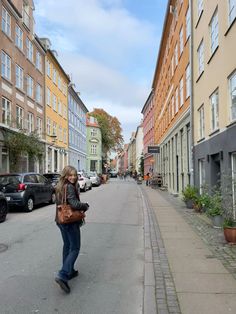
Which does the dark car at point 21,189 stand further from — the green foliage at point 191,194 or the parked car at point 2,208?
the green foliage at point 191,194

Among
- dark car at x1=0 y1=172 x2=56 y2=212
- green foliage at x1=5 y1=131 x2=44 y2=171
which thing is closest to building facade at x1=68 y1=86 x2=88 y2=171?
green foliage at x1=5 y1=131 x2=44 y2=171

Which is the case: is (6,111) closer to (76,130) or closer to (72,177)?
(72,177)

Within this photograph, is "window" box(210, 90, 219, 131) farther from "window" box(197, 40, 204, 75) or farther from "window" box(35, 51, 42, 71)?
"window" box(35, 51, 42, 71)

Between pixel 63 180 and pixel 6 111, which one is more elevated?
pixel 6 111

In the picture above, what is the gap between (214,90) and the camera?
1366 centimetres

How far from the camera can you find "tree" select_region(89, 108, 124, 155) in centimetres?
8438

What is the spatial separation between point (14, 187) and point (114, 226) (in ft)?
18.4

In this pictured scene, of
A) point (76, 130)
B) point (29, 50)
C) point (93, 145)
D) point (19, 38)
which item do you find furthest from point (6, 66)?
point (93, 145)

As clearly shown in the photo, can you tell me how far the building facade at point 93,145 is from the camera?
80.8m

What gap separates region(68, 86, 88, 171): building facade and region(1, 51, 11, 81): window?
2448 centimetres

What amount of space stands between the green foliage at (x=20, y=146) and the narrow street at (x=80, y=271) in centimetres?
1331

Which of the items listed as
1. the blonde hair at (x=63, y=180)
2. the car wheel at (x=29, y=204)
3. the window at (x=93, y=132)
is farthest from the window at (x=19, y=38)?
the window at (x=93, y=132)

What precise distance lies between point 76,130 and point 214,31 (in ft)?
145

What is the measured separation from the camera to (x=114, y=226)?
11.8 m
